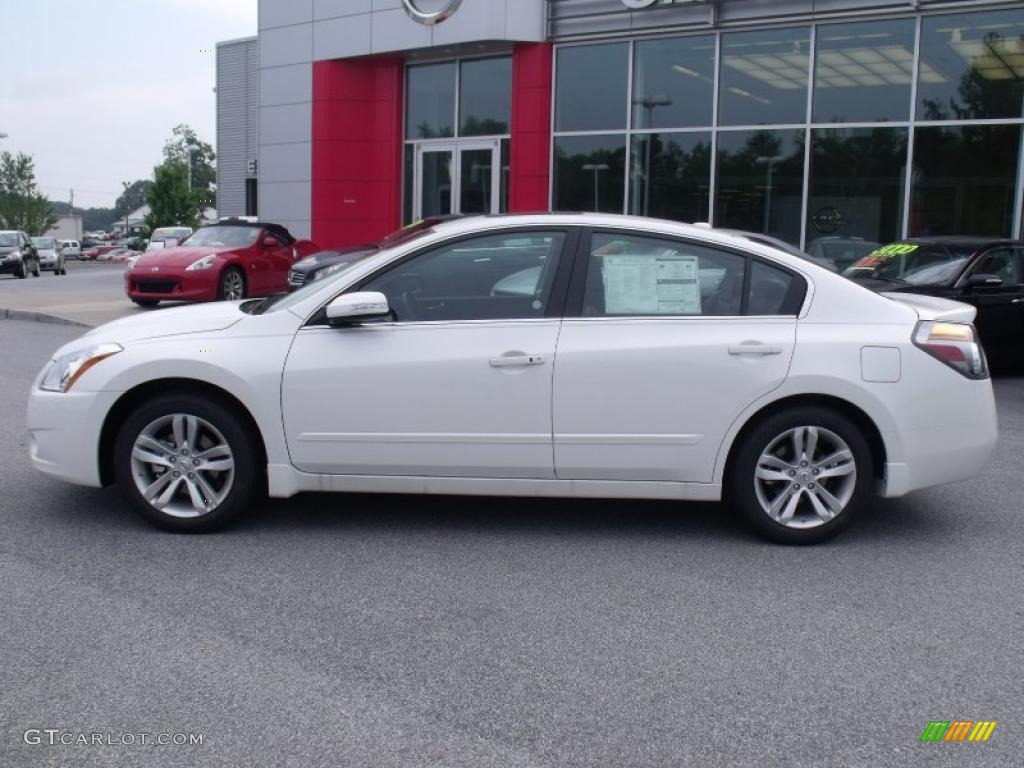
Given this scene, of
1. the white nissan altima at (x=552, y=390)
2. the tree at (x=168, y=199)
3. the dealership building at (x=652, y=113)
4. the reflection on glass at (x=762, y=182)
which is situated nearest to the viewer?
the white nissan altima at (x=552, y=390)

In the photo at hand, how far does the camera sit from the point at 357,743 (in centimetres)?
325

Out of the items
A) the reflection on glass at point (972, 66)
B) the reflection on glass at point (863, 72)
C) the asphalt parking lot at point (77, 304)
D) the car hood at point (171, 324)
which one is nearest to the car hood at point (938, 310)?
the car hood at point (171, 324)

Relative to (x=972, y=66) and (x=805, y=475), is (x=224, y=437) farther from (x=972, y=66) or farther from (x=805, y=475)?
(x=972, y=66)

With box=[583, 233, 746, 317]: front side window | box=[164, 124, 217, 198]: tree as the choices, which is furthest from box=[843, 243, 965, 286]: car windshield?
box=[164, 124, 217, 198]: tree

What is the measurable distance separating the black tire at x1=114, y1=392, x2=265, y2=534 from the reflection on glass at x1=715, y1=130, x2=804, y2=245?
1266 cm

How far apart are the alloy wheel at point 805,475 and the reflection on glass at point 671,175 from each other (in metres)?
12.4

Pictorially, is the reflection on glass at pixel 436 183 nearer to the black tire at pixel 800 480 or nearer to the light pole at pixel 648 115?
the light pole at pixel 648 115

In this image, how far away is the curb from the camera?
16167 mm

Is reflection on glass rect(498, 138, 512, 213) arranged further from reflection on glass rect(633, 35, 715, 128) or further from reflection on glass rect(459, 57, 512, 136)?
reflection on glass rect(633, 35, 715, 128)

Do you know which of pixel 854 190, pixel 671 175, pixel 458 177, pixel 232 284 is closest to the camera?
pixel 854 190

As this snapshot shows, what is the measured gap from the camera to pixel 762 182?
659 inches

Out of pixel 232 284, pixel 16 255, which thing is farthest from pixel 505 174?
pixel 16 255

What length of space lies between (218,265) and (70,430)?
38.7 feet
